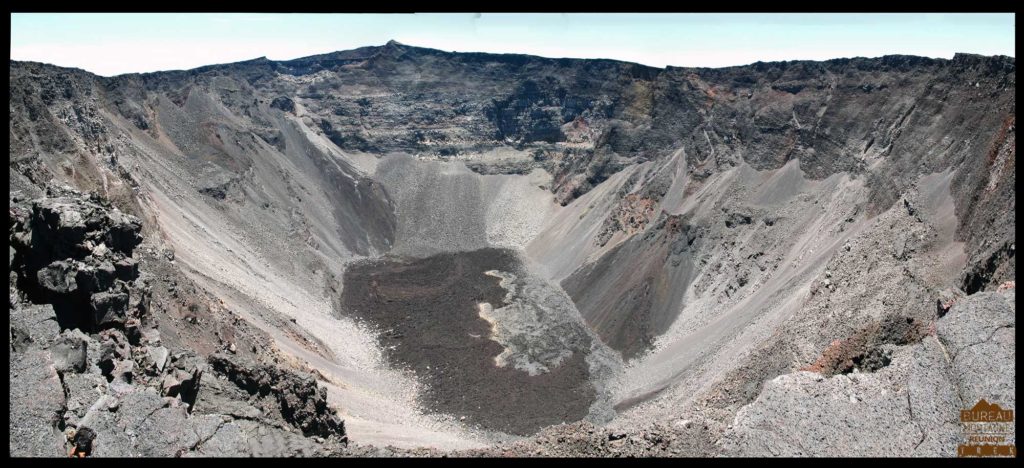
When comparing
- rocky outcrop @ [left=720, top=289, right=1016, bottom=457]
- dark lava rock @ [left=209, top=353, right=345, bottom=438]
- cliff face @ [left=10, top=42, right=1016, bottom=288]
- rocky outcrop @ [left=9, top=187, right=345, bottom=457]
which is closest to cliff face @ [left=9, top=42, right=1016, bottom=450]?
cliff face @ [left=10, top=42, right=1016, bottom=288]

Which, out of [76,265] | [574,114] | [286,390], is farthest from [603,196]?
[76,265]

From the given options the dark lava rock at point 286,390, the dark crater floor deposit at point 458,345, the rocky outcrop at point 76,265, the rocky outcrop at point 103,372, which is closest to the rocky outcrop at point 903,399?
the rocky outcrop at point 103,372

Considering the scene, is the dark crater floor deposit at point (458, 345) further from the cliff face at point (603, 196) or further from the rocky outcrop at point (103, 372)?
the rocky outcrop at point (103, 372)

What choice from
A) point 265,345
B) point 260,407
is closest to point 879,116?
point 265,345

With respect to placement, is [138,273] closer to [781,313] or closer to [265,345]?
[265,345]

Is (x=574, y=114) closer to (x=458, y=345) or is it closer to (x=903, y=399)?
(x=458, y=345)
